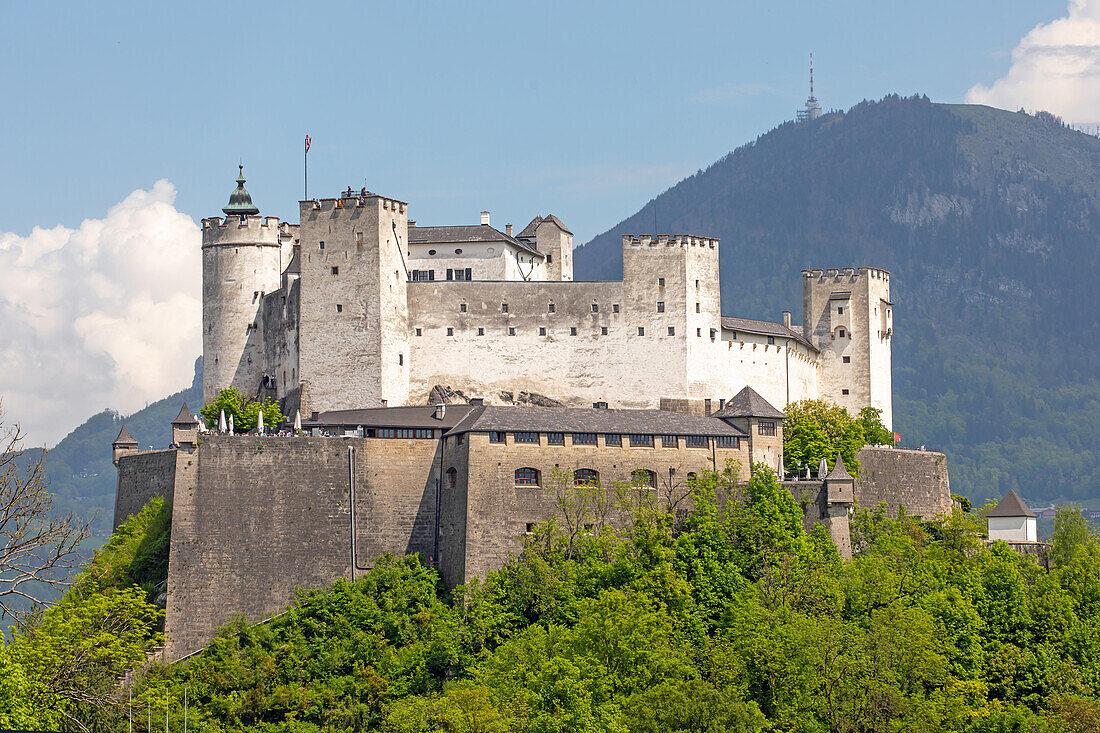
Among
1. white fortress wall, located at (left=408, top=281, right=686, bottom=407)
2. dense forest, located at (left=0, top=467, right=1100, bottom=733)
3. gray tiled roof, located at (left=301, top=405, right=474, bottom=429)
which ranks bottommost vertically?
dense forest, located at (left=0, top=467, right=1100, bottom=733)

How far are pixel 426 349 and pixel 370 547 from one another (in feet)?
52.1

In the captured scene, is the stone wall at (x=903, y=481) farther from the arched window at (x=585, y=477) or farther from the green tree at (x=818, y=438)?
the arched window at (x=585, y=477)

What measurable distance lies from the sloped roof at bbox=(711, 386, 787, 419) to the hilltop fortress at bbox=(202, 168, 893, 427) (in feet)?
21.1

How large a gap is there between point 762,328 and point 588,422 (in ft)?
68.3

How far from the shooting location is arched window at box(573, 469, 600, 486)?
72.1 metres

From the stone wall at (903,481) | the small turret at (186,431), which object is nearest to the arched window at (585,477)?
the stone wall at (903,481)

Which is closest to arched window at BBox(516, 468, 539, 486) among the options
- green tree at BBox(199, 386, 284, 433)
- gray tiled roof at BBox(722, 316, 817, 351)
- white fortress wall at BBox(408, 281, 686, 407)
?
white fortress wall at BBox(408, 281, 686, 407)

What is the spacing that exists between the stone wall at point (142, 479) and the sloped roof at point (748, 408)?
27245mm

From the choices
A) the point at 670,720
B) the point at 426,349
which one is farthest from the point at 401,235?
the point at 670,720

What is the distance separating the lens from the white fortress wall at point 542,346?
278ft

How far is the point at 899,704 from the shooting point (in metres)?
62.2

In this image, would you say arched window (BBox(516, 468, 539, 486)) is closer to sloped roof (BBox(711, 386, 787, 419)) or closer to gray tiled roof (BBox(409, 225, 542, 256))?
sloped roof (BBox(711, 386, 787, 419))

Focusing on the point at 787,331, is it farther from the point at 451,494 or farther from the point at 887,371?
the point at 451,494

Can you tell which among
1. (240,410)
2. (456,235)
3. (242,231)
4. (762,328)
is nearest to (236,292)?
(242,231)
